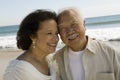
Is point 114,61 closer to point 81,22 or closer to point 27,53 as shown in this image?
point 81,22

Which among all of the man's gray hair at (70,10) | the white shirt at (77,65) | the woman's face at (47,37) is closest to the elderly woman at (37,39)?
the woman's face at (47,37)

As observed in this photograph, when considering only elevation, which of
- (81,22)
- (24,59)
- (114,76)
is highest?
(81,22)

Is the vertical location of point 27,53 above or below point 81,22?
below

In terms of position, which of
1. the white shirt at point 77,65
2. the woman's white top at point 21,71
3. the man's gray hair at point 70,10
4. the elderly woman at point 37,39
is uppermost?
the man's gray hair at point 70,10

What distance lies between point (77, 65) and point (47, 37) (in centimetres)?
53

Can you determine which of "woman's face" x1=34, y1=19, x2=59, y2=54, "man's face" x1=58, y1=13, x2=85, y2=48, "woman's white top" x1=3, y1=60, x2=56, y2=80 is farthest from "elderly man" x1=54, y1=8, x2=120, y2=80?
"woman's white top" x1=3, y1=60, x2=56, y2=80

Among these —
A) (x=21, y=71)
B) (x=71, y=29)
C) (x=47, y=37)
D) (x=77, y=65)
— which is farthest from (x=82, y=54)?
(x=21, y=71)

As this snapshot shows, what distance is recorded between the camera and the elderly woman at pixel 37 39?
11.4 feet

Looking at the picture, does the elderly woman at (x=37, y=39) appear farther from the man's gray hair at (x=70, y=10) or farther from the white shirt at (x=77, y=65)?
the white shirt at (x=77, y=65)

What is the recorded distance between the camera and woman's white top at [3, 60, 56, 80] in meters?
3.23

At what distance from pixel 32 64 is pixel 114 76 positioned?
94 cm

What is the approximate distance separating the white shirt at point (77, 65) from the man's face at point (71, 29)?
0.51 feet

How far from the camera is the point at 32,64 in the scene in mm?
3482

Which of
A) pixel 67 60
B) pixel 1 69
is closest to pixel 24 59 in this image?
pixel 67 60
